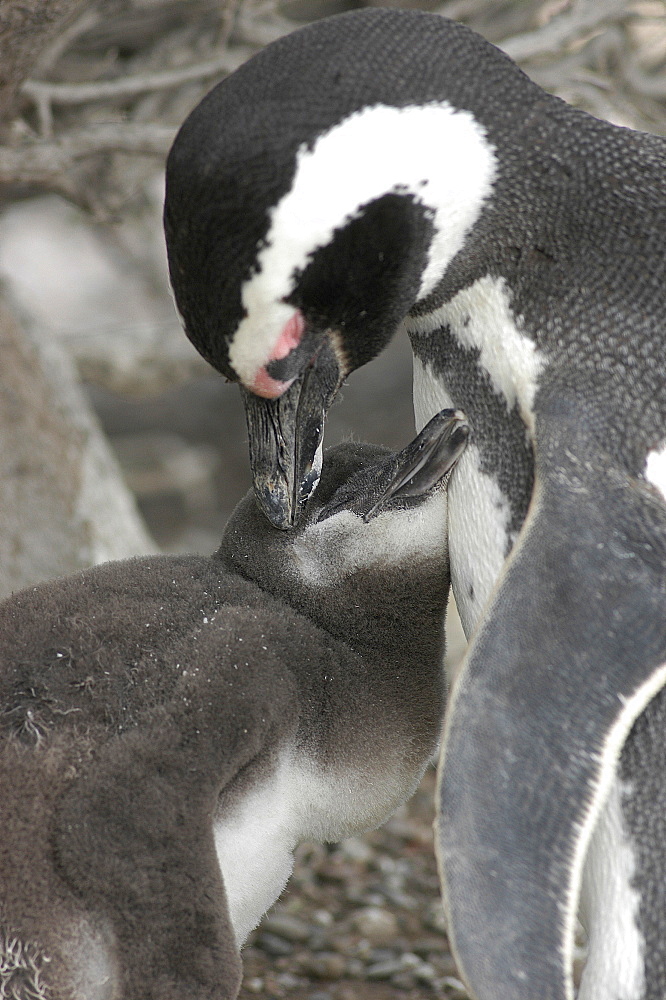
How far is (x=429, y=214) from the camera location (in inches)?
55.9

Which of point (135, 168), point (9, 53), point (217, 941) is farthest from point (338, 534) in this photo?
point (135, 168)

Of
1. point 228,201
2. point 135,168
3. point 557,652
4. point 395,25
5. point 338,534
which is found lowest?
point 135,168

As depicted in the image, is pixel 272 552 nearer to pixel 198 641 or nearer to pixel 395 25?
pixel 198 641

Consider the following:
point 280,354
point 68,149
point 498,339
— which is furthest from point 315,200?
point 68,149

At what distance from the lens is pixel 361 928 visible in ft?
7.04

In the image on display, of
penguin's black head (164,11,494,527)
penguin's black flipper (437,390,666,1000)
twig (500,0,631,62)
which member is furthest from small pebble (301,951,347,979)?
twig (500,0,631,62)

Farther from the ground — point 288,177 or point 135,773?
point 288,177

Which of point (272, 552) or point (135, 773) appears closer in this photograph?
point (135, 773)

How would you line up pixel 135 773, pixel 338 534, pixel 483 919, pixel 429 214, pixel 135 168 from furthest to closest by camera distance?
pixel 135 168 → pixel 338 534 → pixel 429 214 → pixel 135 773 → pixel 483 919

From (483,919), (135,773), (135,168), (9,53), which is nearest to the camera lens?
(483,919)

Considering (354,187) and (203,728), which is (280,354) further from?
(203,728)

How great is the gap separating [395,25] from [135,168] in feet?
4.17

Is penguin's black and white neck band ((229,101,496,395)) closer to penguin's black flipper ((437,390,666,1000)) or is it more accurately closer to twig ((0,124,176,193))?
penguin's black flipper ((437,390,666,1000))

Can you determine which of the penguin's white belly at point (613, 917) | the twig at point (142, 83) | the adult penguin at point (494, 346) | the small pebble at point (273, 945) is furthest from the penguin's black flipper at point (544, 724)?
the twig at point (142, 83)
